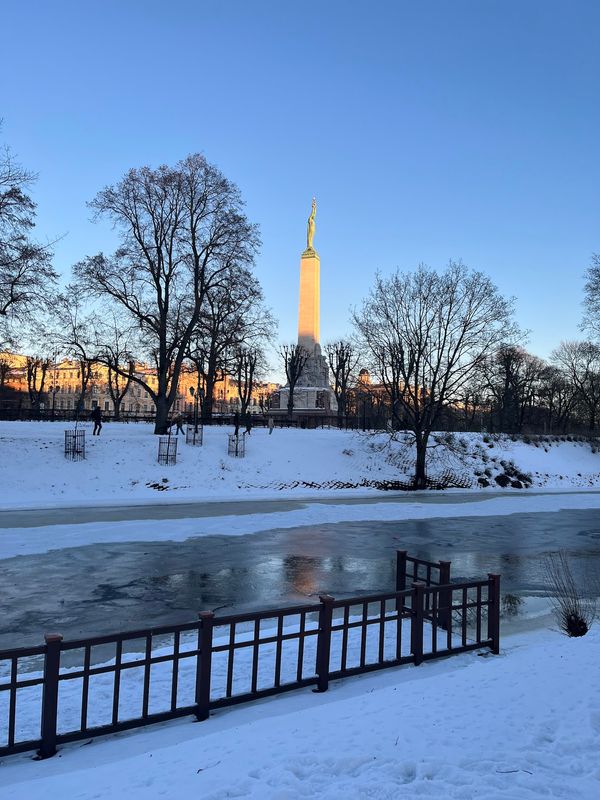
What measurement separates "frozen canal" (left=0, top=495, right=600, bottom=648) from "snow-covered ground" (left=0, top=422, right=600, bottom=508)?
7.87m

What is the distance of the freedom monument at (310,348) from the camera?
182ft

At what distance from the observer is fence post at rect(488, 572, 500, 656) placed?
7848 millimetres

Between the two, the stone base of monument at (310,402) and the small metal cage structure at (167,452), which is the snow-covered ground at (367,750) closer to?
the small metal cage structure at (167,452)

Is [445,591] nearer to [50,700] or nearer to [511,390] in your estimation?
[50,700]

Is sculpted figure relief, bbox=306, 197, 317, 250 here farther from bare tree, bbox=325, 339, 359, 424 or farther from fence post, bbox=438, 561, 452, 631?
fence post, bbox=438, 561, 452, 631

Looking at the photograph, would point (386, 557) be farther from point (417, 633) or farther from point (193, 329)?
point (193, 329)

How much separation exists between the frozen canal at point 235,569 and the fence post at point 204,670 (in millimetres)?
Result: 3281

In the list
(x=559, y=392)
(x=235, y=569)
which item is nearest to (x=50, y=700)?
(x=235, y=569)

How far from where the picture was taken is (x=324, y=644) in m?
6.46

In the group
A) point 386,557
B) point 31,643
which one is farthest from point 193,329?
point 31,643

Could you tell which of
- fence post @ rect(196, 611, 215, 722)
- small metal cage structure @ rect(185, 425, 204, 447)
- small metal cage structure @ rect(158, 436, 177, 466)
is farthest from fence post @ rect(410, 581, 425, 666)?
small metal cage structure @ rect(185, 425, 204, 447)

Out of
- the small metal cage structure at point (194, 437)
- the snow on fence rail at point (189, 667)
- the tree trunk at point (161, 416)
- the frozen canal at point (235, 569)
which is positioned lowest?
the frozen canal at point (235, 569)

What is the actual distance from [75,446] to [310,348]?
29.1 m

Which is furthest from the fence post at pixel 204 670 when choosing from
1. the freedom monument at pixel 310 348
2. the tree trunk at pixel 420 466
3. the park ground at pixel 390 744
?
the freedom monument at pixel 310 348
